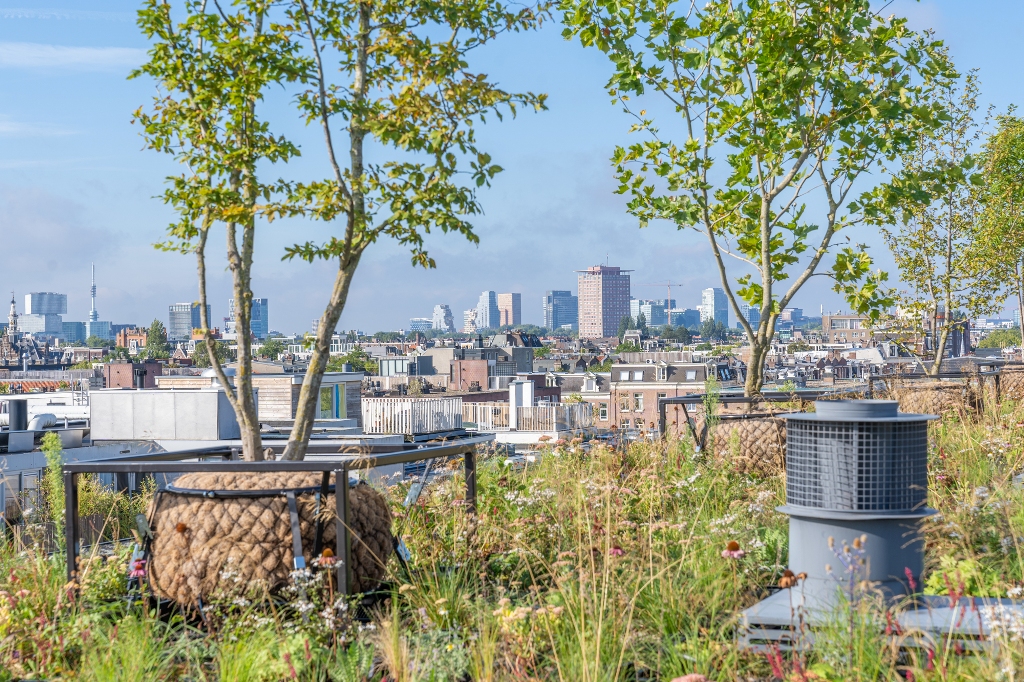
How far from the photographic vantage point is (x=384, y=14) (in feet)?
17.7

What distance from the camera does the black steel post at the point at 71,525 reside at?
4.41m

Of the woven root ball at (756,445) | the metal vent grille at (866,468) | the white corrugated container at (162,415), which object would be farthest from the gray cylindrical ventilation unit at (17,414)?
the metal vent grille at (866,468)

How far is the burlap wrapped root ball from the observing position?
4148 millimetres

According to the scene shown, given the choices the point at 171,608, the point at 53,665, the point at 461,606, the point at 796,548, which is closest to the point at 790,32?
the point at 796,548

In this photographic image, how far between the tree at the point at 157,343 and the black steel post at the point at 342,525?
13877 centimetres

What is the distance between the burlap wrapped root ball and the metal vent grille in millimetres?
1902

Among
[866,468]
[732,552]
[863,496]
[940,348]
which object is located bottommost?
[732,552]

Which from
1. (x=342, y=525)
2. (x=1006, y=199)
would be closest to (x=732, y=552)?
(x=342, y=525)

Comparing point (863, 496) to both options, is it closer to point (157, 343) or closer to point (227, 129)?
point (227, 129)

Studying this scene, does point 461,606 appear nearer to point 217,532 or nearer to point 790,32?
point 217,532

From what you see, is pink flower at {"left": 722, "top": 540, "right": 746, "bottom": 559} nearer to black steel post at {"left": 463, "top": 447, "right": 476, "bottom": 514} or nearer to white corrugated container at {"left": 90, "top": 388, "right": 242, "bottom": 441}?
black steel post at {"left": 463, "top": 447, "right": 476, "bottom": 514}

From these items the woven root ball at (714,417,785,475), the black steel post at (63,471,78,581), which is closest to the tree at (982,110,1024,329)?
the woven root ball at (714,417,785,475)

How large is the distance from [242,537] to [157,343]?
155 metres

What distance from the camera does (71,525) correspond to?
14.6 ft
